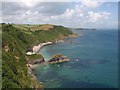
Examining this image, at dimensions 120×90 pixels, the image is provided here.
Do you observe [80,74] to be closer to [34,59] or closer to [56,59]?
[56,59]

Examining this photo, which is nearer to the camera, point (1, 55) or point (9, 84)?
point (9, 84)

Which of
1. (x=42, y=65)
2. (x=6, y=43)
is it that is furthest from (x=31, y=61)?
(x=6, y=43)

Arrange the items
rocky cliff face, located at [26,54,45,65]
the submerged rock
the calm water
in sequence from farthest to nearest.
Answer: the submerged rock → rocky cliff face, located at [26,54,45,65] → the calm water

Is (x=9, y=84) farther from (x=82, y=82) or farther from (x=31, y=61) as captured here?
(x=31, y=61)

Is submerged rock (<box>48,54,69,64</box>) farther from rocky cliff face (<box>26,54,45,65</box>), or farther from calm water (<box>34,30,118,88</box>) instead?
rocky cliff face (<box>26,54,45,65</box>)

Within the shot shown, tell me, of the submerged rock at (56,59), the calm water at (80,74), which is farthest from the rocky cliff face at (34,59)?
the calm water at (80,74)

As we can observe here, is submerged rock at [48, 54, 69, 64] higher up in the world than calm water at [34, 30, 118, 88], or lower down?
higher up

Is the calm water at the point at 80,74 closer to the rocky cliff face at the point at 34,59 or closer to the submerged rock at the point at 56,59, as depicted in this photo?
the submerged rock at the point at 56,59

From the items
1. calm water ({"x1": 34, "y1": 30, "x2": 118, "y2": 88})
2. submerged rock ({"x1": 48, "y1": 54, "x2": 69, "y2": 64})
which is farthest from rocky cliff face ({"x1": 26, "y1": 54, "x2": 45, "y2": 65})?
calm water ({"x1": 34, "y1": 30, "x2": 118, "y2": 88})

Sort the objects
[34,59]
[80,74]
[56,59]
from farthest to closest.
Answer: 1. [56,59]
2. [34,59]
3. [80,74]

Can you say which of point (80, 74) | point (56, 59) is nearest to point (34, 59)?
point (56, 59)

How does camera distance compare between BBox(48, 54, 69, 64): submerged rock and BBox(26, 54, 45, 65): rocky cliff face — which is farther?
BBox(48, 54, 69, 64): submerged rock
